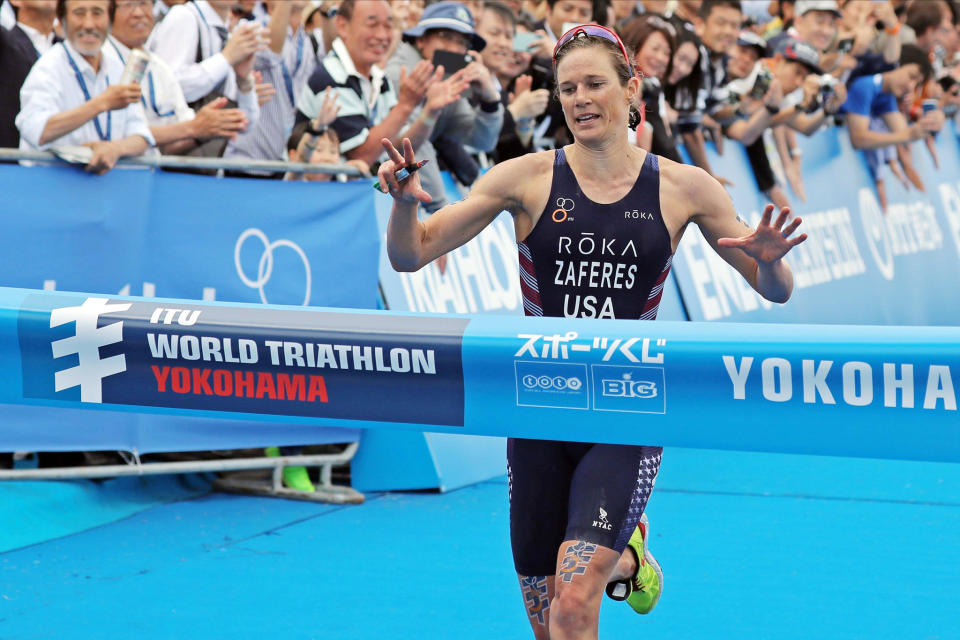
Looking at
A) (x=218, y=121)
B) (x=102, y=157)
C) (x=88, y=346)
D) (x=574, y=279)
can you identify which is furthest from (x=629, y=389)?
(x=218, y=121)

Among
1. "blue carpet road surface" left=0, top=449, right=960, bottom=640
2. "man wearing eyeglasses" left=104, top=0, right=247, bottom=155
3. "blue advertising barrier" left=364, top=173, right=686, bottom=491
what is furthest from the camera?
"blue advertising barrier" left=364, top=173, right=686, bottom=491

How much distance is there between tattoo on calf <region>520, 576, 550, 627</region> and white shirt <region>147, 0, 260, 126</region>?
4504mm

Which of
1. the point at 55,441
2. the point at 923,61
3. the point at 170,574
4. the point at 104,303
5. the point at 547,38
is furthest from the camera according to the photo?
the point at 923,61

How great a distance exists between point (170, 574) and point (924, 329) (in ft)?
13.0

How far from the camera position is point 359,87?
779cm

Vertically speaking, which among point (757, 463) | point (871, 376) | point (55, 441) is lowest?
point (757, 463)

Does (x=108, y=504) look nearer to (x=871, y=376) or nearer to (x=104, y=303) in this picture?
(x=104, y=303)

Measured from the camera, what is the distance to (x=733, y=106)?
12.1 metres

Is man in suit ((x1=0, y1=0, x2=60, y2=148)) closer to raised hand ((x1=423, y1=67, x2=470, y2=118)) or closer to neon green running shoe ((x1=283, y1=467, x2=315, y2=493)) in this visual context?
raised hand ((x1=423, y1=67, x2=470, y2=118))

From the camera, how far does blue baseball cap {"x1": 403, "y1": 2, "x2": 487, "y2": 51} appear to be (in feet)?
26.5

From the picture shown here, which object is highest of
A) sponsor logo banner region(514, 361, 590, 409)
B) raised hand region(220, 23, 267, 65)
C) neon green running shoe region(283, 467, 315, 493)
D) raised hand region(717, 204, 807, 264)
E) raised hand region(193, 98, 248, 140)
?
raised hand region(220, 23, 267, 65)

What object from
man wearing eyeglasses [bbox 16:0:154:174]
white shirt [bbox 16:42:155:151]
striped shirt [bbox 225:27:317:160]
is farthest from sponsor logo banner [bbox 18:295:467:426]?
striped shirt [bbox 225:27:317:160]

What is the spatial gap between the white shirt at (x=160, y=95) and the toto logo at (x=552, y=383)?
4.45m

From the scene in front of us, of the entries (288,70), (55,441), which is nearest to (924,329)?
(55,441)
